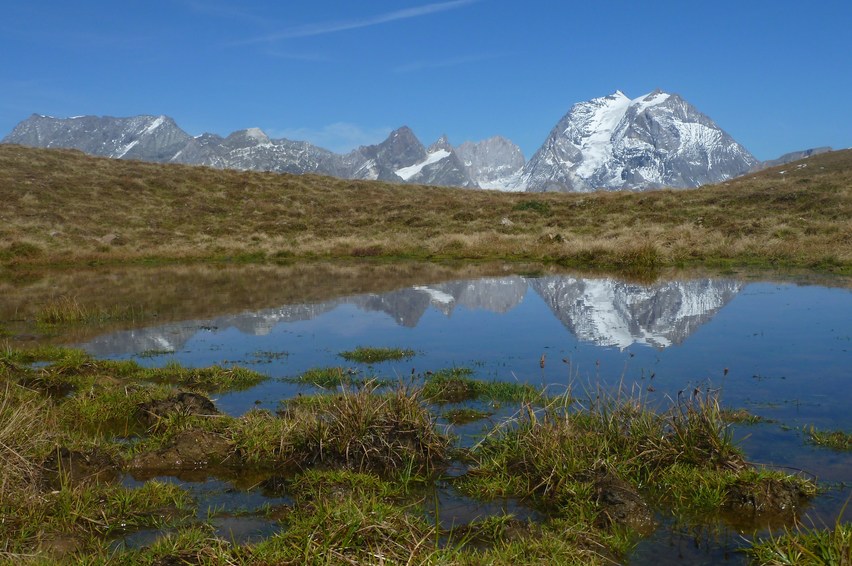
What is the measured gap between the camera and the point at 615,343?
49.5 feet

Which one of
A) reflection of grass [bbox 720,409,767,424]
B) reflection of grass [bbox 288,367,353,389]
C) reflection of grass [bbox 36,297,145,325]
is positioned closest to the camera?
reflection of grass [bbox 720,409,767,424]

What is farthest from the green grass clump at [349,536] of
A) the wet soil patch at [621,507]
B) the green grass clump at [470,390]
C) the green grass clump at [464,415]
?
the green grass clump at [470,390]

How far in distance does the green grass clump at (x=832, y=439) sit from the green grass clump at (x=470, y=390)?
388 cm

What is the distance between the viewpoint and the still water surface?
9.06 m

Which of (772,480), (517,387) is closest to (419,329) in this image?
(517,387)

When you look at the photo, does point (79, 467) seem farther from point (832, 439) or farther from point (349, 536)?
point (832, 439)

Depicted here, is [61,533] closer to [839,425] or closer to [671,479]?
[671,479]

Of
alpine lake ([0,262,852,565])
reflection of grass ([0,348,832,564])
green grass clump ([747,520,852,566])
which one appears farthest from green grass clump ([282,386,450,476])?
green grass clump ([747,520,852,566])

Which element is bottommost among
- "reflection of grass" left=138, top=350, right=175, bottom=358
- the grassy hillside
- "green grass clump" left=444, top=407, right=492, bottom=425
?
"reflection of grass" left=138, top=350, right=175, bottom=358

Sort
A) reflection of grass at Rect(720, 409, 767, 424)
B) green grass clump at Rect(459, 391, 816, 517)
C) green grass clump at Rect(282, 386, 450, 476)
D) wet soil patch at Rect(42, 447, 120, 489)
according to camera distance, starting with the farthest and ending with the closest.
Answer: reflection of grass at Rect(720, 409, 767, 424)
green grass clump at Rect(282, 386, 450, 476)
wet soil patch at Rect(42, 447, 120, 489)
green grass clump at Rect(459, 391, 816, 517)

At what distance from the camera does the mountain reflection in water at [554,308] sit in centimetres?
1645

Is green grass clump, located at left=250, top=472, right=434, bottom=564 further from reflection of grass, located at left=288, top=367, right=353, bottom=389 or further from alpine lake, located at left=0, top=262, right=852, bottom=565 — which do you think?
reflection of grass, located at left=288, top=367, right=353, bottom=389

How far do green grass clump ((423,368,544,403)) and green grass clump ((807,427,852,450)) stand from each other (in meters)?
3.88

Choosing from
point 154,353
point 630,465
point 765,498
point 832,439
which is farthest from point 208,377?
point 832,439
